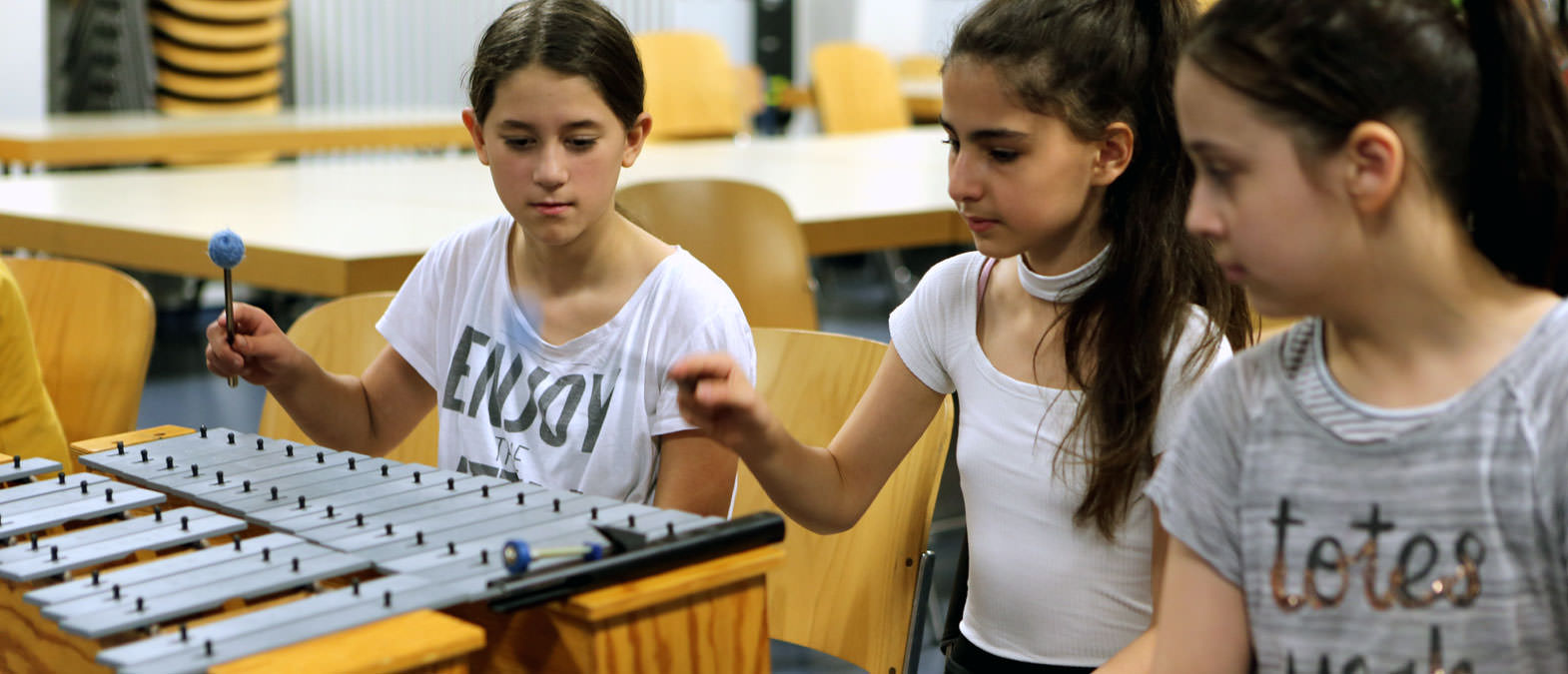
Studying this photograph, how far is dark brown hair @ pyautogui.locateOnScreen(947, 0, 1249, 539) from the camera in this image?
150cm

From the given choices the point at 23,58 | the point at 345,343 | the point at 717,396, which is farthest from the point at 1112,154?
the point at 23,58

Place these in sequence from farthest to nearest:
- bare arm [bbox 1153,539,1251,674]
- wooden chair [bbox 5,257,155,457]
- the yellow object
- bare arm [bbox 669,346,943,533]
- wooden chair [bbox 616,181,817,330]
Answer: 1. wooden chair [bbox 616,181,817,330]
2. wooden chair [bbox 5,257,155,457]
3. the yellow object
4. bare arm [bbox 669,346,943,533]
5. bare arm [bbox 1153,539,1251,674]

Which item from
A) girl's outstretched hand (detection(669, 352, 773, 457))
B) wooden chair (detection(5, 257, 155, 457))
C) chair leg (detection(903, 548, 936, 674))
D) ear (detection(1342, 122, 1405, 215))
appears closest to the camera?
ear (detection(1342, 122, 1405, 215))

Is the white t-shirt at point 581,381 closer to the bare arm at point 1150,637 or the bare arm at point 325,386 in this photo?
the bare arm at point 325,386

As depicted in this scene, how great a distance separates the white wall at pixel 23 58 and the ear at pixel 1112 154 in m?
5.84

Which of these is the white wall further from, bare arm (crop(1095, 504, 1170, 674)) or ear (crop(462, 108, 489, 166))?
bare arm (crop(1095, 504, 1170, 674))

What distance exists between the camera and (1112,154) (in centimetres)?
154

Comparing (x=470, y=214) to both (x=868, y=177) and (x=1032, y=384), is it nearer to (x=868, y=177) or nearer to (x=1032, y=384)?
(x=868, y=177)

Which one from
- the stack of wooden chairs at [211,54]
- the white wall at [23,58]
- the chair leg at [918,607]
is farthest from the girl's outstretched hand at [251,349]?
the white wall at [23,58]

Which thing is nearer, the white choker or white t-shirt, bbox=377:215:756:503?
the white choker

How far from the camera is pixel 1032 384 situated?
1.58 meters

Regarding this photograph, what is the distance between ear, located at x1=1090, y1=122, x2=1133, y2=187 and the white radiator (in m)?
5.92

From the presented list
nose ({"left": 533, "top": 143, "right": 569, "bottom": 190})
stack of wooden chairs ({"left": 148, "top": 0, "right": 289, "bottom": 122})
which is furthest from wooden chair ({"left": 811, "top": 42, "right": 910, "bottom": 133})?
nose ({"left": 533, "top": 143, "right": 569, "bottom": 190})

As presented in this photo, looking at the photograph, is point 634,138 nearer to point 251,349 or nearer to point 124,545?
point 251,349
